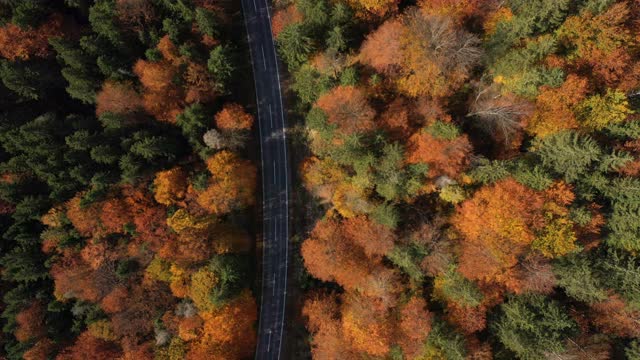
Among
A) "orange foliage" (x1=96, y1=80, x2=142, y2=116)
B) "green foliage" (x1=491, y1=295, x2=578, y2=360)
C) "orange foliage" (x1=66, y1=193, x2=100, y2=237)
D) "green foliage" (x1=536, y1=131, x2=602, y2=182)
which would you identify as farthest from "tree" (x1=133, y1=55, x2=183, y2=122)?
"green foliage" (x1=491, y1=295, x2=578, y2=360)

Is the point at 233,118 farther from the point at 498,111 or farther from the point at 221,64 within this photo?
the point at 498,111

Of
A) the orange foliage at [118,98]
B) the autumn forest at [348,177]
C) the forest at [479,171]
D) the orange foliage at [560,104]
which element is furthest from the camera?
the orange foliage at [118,98]


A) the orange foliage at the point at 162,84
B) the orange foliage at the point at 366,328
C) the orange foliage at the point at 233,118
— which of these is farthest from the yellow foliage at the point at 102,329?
the orange foliage at the point at 366,328

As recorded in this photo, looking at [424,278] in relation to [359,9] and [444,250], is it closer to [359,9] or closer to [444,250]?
[444,250]

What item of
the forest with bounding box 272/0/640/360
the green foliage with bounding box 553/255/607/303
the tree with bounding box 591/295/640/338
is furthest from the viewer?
the tree with bounding box 591/295/640/338

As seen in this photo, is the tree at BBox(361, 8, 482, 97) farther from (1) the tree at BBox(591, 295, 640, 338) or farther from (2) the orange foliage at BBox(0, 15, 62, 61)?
(2) the orange foliage at BBox(0, 15, 62, 61)

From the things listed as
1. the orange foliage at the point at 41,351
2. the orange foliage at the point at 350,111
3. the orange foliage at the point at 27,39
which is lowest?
the orange foliage at the point at 41,351

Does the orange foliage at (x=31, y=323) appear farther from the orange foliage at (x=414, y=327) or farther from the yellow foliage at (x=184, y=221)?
the orange foliage at (x=414, y=327)
